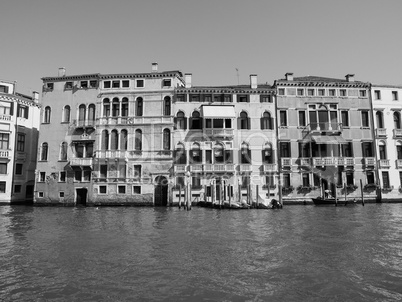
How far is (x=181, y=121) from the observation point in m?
27.1

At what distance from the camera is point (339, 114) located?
27484mm

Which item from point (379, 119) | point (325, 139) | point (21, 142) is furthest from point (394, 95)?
point (21, 142)

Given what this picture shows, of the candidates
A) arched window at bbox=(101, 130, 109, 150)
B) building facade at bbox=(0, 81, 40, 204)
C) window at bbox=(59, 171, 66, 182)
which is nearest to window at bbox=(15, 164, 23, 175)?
building facade at bbox=(0, 81, 40, 204)

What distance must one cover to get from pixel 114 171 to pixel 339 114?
64.6ft

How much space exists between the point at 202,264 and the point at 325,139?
70.6 ft

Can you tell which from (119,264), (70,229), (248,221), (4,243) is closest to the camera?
(119,264)

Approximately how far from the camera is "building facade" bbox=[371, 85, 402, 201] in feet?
88.6

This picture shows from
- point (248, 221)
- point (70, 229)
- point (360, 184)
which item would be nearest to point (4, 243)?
point (70, 229)

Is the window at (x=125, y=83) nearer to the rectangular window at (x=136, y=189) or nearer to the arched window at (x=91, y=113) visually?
the arched window at (x=91, y=113)

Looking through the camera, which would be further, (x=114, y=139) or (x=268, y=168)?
(x=114, y=139)

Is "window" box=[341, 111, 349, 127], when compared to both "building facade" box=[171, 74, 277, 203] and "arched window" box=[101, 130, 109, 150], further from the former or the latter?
"arched window" box=[101, 130, 109, 150]

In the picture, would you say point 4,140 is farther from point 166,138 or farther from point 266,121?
point 266,121

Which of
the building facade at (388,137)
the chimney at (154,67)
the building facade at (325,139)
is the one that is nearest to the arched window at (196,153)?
the building facade at (325,139)

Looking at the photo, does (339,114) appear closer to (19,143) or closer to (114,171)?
(114,171)
